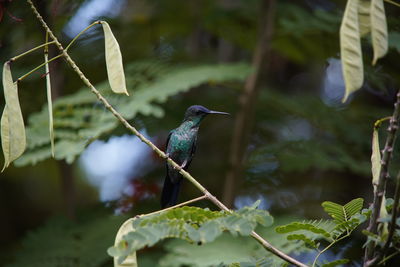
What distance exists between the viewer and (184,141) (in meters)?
2.96

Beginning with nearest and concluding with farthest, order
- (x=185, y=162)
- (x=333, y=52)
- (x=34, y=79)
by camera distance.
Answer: (x=185, y=162)
(x=34, y=79)
(x=333, y=52)

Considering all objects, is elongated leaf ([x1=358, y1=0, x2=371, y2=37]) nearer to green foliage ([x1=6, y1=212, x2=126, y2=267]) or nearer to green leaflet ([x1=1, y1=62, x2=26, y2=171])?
green leaflet ([x1=1, y1=62, x2=26, y2=171])

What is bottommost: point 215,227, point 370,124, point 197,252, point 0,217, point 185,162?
point 0,217

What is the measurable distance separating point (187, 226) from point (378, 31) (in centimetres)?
91

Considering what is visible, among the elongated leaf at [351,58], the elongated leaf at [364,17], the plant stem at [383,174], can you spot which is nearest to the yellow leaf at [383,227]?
the plant stem at [383,174]

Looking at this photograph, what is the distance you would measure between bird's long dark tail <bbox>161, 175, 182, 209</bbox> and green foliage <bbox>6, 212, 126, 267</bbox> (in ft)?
6.05

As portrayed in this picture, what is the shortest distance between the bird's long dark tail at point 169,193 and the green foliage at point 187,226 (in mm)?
655

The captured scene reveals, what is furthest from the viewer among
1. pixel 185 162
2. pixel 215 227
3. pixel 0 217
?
pixel 0 217

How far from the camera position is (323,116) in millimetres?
5254

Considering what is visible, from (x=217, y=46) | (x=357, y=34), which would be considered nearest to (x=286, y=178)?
(x=217, y=46)

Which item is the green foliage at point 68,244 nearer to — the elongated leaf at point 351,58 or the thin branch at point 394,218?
the thin branch at point 394,218

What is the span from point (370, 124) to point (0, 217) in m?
4.52

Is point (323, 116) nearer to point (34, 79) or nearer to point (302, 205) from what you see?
point (302, 205)

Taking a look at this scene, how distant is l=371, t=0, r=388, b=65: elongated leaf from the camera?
1656mm
